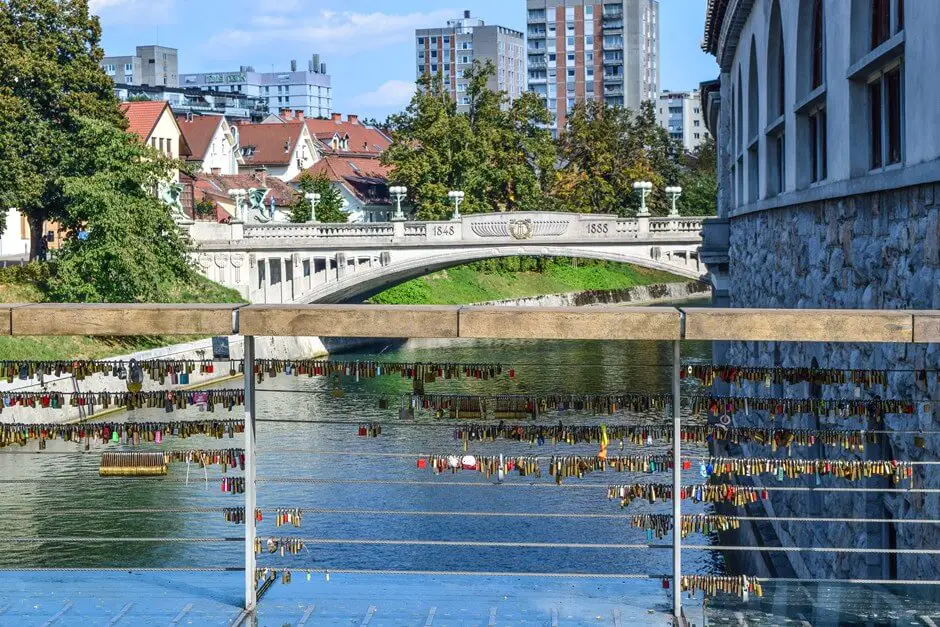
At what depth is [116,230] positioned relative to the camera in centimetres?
3334

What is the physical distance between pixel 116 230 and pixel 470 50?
11618 cm

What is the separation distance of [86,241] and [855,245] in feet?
89.7

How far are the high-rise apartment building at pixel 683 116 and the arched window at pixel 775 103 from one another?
133 metres

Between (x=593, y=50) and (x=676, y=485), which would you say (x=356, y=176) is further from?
(x=676, y=485)

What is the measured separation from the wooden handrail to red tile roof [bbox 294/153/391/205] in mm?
67186

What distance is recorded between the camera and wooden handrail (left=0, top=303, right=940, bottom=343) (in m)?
6.18

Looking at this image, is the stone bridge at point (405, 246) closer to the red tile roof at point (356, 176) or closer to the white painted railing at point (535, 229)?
the white painted railing at point (535, 229)

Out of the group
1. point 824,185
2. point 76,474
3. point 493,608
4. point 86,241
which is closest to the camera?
point 493,608

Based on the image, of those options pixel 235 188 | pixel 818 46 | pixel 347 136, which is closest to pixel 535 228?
pixel 818 46

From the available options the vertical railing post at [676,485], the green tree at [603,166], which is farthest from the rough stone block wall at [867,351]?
the green tree at [603,166]

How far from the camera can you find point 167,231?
35750mm

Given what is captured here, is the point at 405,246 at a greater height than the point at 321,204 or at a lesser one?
lesser

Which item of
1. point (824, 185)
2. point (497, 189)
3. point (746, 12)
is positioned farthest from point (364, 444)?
point (497, 189)

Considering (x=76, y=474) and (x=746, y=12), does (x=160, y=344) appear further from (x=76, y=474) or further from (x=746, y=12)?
(x=746, y=12)
